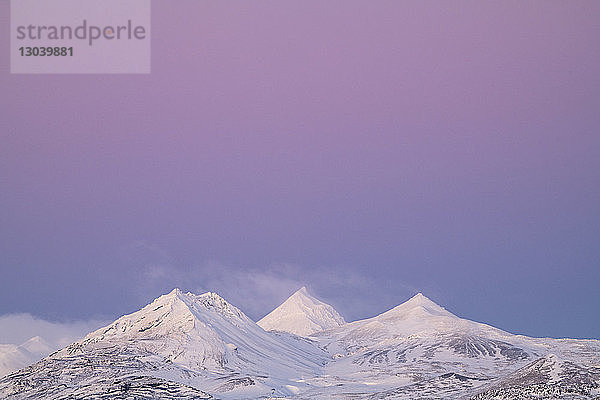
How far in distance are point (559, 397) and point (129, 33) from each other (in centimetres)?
12977

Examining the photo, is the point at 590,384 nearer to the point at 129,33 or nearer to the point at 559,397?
the point at 559,397

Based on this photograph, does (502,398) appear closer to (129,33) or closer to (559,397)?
(559,397)

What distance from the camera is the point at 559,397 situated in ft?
604

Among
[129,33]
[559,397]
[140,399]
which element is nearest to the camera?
[129,33]

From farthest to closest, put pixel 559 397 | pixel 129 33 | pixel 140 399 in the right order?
pixel 140 399
pixel 559 397
pixel 129 33

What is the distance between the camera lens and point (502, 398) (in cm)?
19075

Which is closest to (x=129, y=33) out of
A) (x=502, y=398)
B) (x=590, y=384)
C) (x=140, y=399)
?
(x=140, y=399)

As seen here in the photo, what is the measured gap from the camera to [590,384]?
196m

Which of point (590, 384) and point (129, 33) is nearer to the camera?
point (129, 33)

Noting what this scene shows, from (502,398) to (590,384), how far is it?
959 inches

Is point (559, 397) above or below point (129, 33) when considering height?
below

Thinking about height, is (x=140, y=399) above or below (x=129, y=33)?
below

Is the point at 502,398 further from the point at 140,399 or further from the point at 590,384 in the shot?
the point at 140,399

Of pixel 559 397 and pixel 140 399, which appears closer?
pixel 559 397
